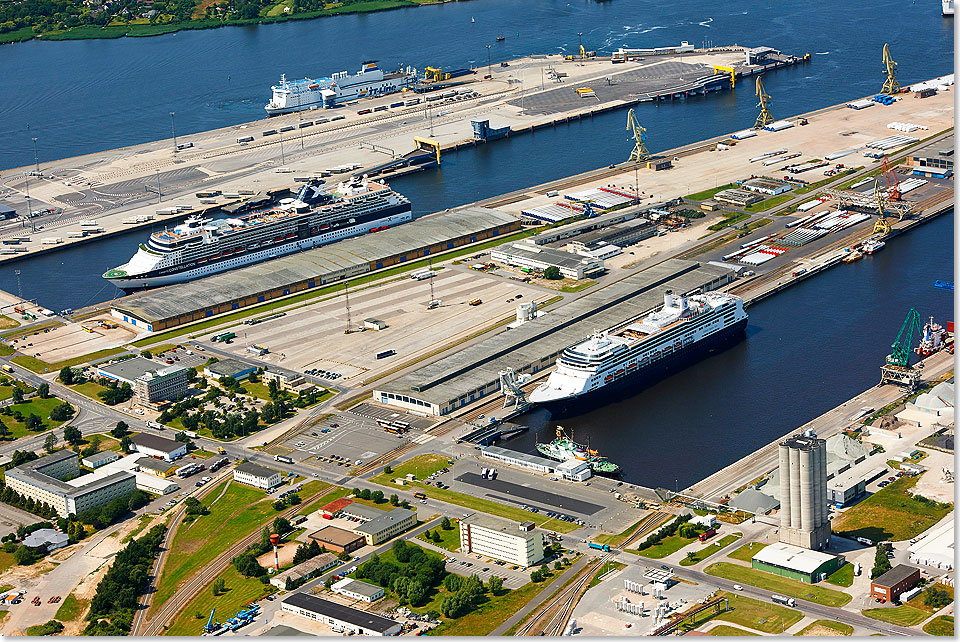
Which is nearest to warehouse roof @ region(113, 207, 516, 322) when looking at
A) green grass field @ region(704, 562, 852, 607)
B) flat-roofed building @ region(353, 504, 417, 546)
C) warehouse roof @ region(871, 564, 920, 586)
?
flat-roofed building @ region(353, 504, 417, 546)

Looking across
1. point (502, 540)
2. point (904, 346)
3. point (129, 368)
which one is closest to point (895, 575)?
point (502, 540)

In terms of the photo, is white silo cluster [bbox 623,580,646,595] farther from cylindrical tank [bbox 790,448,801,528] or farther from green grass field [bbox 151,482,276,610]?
green grass field [bbox 151,482,276,610]

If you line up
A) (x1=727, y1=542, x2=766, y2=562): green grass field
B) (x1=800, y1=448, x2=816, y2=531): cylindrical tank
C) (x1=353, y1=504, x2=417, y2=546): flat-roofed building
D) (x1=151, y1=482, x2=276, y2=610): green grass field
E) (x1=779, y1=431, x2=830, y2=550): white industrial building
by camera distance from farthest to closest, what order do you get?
(x1=353, y1=504, x2=417, y2=546): flat-roofed building → (x1=151, y1=482, x2=276, y2=610): green grass field → (x1=727, y1=542, x2=766, y2=562): green grass field → (x1=779, y1=431, x2=830, y2=550): white industrial building → (x1=800, y1=448, x2=816, y2=531): cylindrical tank

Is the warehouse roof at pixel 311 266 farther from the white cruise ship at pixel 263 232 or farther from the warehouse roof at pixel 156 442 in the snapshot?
the warehouse roof at pixel 156 442

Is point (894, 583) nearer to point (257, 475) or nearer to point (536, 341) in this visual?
point (257, 475)

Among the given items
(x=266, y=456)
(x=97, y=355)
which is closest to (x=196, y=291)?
(x=97, y=355)

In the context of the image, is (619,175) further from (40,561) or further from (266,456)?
(40,561)
